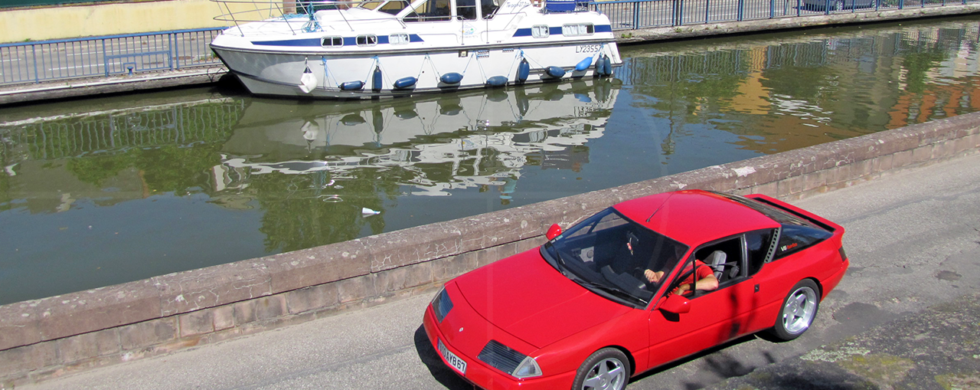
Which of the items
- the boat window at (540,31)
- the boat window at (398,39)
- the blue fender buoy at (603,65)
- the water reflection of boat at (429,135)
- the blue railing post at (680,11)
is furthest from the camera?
the blue railing post at (680,11)

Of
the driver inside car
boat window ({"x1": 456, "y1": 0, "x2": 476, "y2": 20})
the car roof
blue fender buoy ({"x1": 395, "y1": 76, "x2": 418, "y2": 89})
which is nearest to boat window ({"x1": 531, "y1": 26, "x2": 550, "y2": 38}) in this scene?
boat window ({"x1": 456, "y1": 0, "x2": 476, "y2": 20})

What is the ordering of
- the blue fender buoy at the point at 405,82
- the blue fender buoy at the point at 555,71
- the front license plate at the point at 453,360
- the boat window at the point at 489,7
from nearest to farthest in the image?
the front license plate at the point at 453,360, the blue fender buoy at the point at 405,82, the boat window at the point at 489,7, the blue fender buoy at the point at 555,71

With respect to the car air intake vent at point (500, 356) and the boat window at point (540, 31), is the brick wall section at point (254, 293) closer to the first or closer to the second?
the car air intake vent at point (500, 356)

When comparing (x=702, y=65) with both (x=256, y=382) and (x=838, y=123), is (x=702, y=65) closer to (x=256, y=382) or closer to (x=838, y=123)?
(x=838, y=123)

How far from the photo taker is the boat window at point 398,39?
1802 centimetres

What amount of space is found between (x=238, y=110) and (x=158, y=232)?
8.26 metres

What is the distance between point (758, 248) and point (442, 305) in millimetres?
2502

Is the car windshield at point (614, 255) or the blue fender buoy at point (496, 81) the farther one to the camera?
the blue fender buoy at point (496, 81)

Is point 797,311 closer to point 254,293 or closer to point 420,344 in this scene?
point 420,344

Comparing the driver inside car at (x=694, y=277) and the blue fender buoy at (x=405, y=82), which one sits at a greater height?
the blue fender buoy at (x=405, y=82)

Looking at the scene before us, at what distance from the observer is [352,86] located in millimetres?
17891

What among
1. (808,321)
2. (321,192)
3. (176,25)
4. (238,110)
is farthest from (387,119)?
(176,25)

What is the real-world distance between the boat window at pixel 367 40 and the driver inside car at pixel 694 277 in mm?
13742

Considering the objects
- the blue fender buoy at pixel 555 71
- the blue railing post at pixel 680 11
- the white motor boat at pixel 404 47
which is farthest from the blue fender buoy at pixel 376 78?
the blue railing post at pixel 680 11
